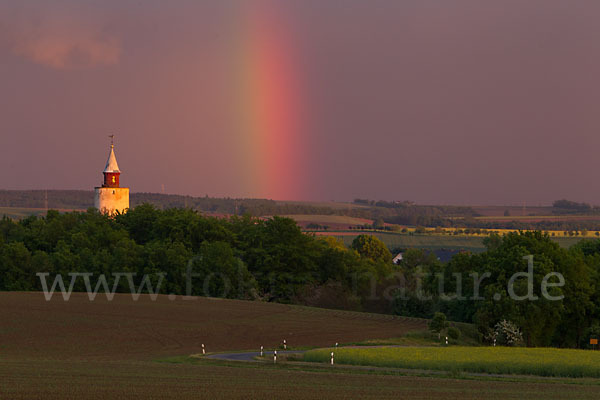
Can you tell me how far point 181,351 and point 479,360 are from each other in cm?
2360

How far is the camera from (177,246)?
389 feet

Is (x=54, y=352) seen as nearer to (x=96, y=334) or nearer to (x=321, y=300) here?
(x=96, y=334)

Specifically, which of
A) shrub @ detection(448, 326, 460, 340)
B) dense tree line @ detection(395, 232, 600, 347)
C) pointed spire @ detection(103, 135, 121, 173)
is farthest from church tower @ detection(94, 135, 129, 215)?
shrub @ detection(448, 326, 460, 340)

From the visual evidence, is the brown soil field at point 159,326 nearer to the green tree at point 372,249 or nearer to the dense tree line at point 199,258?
the dense tree line at point 199,258

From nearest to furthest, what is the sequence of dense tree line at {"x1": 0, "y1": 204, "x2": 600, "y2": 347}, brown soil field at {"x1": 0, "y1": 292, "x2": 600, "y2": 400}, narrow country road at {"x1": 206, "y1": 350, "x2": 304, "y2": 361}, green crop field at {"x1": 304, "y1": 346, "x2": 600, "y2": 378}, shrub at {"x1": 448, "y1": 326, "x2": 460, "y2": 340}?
brown soil field at {"x1": 0, "y1": 292, "x2": 600, "y2": 400}
green crop field at {"x1": 304, "y1": 346, "x2": 600, "y2": 378}
narrow country road at {"x1": 206, "y1": 350, "x2": 304, "y2": 361}
shrub at {"x1": 448, "y1": 326, "x2": 460, "y2": 340}
dense tree line at {"x1": 0, "y1": 204, "x2": 600, "y2": 347}

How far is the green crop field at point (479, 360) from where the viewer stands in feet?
150

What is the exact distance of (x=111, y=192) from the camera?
190375 millimetres

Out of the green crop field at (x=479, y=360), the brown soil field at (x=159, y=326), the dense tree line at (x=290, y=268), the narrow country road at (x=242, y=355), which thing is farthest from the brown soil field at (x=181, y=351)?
the dense tree line at (x=290, y=268)

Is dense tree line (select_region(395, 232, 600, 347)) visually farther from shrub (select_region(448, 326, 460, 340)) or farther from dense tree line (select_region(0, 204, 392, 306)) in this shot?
dense tree line (select_region(0, 204, 392, 306))

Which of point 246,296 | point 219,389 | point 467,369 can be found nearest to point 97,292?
point 246,296

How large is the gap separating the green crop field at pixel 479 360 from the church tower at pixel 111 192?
145m

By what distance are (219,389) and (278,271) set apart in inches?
3509

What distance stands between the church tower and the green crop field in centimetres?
14476

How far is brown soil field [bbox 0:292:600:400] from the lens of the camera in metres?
31.7
